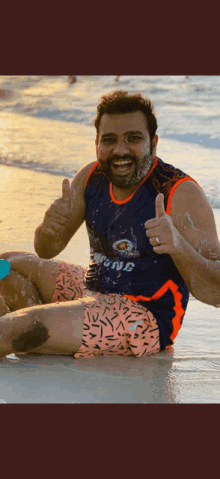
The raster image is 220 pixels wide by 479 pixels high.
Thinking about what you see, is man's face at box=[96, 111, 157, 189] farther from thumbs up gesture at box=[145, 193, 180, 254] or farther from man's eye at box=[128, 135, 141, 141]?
thumbs up gesture at box=[145, 193, 180, 254]

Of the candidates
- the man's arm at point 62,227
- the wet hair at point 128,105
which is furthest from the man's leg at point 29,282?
the wet hair at point 128,105

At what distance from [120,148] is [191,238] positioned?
591mm

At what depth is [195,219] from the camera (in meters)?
3.15

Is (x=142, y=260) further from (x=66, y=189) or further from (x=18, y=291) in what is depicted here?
(x=18, y=291)

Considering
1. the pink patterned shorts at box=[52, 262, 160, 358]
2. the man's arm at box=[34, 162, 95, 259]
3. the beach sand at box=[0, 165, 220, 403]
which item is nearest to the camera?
the beach sand at box=[0, 165, 220, 403]

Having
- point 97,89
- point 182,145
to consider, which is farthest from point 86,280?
point 97,89

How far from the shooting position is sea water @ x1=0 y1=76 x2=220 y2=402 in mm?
3393

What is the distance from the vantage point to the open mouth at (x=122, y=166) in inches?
130

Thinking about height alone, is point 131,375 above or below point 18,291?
below

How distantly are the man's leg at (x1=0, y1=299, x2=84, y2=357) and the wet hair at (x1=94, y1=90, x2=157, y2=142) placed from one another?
3.36 ft

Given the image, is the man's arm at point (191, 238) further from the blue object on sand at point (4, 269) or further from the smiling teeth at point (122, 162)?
the blue object on sand at point (4, 269)

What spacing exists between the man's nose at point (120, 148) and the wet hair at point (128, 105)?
0.17 meters

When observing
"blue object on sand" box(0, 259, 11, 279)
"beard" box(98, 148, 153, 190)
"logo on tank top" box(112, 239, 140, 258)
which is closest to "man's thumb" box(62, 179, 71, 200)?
"beard" box(98, 148, 153, 190)

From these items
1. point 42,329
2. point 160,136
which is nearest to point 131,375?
point 42,329
